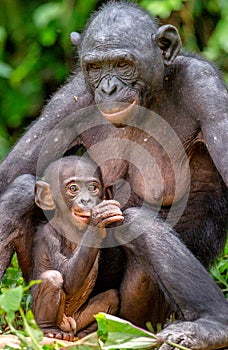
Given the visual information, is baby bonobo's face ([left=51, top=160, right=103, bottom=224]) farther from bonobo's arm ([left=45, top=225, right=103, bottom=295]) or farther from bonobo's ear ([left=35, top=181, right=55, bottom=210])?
bonobo's arm ([left=45, top=225, right=103, bottom=295])

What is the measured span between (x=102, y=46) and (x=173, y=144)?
793mm

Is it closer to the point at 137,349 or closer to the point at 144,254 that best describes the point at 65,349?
the point at 137,349

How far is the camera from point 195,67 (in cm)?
680

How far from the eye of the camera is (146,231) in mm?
6422

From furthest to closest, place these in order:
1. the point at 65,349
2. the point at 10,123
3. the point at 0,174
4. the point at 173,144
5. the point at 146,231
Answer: the point at 10,123, the point at 0,174, the point at 173,144, the point at 146,231, the point at 65,349

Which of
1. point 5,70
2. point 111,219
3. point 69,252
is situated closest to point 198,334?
point 111,219

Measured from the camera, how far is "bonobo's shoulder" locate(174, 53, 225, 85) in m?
6.74

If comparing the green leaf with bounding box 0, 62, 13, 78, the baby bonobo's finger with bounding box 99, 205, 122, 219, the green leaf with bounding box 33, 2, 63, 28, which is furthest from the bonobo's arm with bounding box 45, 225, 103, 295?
the green leaf with bounding box 0, 62, 13, 78

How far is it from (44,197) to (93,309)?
0.78 m

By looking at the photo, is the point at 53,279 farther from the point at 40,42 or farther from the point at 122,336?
the point at 40,42

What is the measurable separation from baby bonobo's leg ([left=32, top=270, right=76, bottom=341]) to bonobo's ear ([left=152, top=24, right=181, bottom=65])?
1.55 metres

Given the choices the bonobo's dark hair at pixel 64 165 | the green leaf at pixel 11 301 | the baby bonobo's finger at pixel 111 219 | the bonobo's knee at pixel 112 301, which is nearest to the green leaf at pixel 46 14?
the bonobo's dark hair at pixel 64 165

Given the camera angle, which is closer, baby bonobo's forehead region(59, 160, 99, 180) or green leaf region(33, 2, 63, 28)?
baby bonobo's forehead region(59, 160, 99, 180)

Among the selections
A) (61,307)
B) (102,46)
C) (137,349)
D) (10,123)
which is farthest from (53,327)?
(10,123)
